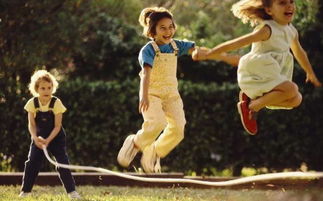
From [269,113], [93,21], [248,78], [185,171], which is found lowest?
[185,171]

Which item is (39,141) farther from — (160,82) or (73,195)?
(160,82)

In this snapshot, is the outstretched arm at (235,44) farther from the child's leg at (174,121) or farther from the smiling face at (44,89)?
the smiling face at (44,89)

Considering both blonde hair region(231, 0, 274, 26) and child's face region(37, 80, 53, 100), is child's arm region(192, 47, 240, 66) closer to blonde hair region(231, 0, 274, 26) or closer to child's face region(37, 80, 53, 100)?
blonde hair region(231, 0, 274, 26)

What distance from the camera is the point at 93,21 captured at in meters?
13.0

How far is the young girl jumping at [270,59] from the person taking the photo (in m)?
6.56

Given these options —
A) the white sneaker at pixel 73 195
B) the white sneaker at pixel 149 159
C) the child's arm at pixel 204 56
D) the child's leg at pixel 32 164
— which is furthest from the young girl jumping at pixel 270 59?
the child's leg at pixel 32 164

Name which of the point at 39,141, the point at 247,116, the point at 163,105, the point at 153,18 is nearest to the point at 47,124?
the point at 39,141

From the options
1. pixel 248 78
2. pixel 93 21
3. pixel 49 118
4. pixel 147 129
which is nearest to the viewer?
pixel 248 78

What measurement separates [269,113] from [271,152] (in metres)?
0.59

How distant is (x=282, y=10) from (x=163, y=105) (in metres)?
1.66

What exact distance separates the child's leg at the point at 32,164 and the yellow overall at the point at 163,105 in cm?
117

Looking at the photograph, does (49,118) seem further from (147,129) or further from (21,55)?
(21,55)

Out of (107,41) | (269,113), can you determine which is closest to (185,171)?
(269,113)

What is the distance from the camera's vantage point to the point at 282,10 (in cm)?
655
